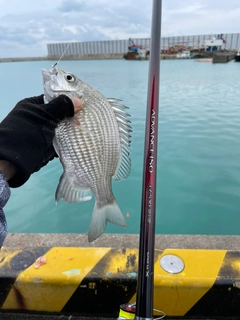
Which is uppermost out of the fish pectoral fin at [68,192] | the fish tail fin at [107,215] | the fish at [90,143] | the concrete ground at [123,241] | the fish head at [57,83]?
the fish head at [57,83]

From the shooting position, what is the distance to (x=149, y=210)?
1219 mm

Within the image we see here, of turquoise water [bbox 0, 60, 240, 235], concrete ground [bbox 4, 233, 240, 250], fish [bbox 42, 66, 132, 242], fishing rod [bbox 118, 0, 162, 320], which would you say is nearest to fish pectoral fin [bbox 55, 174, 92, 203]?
fish [bbox 42, 66, 132, 242]

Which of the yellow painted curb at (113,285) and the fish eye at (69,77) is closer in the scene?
the fish eye at (69,77)

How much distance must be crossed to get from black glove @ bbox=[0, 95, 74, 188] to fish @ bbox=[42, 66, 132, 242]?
0.08m

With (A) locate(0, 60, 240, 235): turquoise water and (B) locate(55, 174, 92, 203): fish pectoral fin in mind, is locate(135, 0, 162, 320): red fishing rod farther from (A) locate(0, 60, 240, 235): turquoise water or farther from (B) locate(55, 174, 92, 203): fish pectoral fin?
(A) locate(0, 60, 240, 235): turquoise water

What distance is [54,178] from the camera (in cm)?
578

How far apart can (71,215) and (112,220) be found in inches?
134

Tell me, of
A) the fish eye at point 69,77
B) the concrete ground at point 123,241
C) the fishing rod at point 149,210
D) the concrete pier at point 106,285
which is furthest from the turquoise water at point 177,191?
the fish eye at point 69,77

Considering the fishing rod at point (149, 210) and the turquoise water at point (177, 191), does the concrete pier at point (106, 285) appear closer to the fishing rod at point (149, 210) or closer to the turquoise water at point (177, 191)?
the fishing rod at point (149, 210)

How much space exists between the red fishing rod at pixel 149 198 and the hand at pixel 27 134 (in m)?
0.39

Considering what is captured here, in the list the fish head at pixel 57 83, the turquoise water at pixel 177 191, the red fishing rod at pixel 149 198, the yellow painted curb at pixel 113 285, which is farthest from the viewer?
the turquoise water at pixel 177 191

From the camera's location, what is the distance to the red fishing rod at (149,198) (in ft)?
3.62

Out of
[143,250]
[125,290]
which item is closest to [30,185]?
[125,290]

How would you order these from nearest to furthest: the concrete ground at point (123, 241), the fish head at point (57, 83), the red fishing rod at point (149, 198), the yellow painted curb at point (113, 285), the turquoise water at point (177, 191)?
the red fishing rod at point (149, 198), the fish head at point (57, 83), the yellow painted curb at point (113, 285), the concrete ground at point (123, 241), the turquoise water at point (177, 191)
